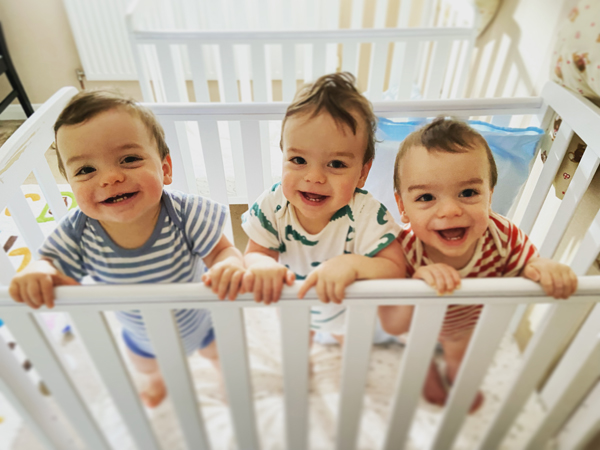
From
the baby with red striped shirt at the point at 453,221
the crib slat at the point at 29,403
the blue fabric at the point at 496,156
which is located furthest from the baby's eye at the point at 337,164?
the crib slat at the point at 29,403

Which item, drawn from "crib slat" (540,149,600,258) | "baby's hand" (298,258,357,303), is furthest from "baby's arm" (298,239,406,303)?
"crib slat" (540,149,600,258)

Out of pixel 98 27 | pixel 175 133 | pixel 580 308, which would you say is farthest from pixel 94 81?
pixel 580 308

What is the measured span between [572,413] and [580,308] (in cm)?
40

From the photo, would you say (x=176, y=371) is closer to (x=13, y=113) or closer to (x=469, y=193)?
(x=469, y=193)

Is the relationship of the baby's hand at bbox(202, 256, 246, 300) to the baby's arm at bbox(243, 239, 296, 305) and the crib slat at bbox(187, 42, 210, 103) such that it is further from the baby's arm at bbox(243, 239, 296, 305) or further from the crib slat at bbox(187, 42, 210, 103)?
the crib slat at bbox(187, 42, 210, 103)

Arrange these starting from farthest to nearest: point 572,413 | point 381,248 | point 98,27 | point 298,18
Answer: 1. point 298,18
2. point 98,27
3. point 572,413
4. point 381,248

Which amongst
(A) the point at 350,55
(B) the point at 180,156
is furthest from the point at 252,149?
(A) the point at 350,55

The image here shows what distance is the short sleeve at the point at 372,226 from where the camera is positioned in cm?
63

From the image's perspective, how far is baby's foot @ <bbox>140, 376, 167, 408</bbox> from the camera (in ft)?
2.42

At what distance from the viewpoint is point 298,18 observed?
1.84 meters

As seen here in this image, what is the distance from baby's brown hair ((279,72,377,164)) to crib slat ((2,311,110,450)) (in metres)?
0.47

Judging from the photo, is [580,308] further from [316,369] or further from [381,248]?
[316,369]

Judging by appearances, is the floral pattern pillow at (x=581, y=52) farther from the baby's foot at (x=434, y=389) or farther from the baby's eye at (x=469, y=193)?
the baby's foot at (x=434, y=389)

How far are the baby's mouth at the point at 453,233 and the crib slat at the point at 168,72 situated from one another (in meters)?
1.02
